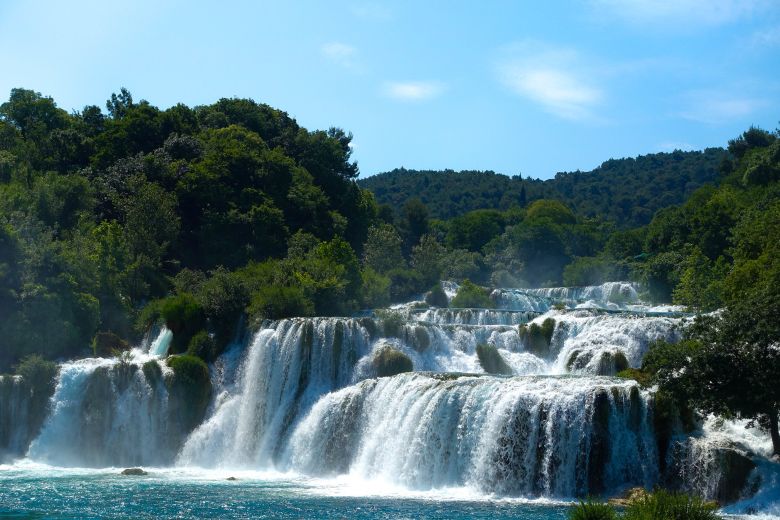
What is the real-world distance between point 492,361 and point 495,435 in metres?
9.41

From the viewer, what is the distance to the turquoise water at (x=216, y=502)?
25172mm

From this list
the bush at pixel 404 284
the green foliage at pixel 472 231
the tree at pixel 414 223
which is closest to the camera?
the bush at pixel 404 284

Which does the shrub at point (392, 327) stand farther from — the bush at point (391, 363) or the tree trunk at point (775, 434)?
the tree trunk at point (775, 434)

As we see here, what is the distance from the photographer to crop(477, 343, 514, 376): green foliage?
38312 millimetres

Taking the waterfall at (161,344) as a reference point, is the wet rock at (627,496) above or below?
below

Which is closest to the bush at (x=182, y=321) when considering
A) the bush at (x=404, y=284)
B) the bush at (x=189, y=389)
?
the bush at (x=189, y=389)

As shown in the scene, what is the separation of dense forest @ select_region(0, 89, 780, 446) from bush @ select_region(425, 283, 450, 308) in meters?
0.16

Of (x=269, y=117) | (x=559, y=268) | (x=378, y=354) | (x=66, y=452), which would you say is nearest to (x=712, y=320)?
(x=378, y=354)

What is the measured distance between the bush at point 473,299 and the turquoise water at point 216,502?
2289 centimetres

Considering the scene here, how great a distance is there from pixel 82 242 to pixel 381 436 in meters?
22.4

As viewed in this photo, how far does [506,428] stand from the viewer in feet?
95.8

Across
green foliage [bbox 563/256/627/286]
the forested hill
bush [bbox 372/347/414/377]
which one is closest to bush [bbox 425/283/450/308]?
green foliage [bbox 563/256/627/286]

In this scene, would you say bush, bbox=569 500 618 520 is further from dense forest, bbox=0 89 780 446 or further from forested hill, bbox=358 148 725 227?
forested hill, bbox=358 148 725 227

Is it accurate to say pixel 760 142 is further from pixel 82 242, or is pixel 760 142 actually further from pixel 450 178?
pixel 450 178
